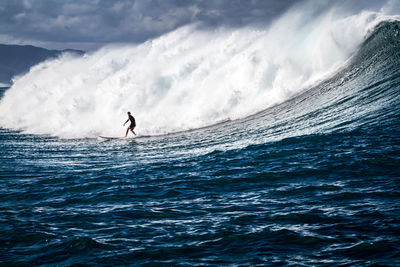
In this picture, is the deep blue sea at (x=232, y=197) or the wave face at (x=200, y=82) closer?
the deep blue sea at (x=232, y=197)

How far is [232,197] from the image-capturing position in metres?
6.84

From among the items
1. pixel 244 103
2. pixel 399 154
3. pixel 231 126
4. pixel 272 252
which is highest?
pixel 244 103

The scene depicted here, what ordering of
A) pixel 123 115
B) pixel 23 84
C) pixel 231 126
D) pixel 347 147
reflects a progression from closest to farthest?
pixel 347 147 < pixel 231 126 < pixel 123 115 < pixel 23 84

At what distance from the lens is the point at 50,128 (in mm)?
24531

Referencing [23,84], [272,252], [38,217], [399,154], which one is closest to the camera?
[272,252]

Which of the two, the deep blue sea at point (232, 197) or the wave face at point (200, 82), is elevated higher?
the wave face at point (200, 82)

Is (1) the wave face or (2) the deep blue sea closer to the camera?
(2) the deep blue sea

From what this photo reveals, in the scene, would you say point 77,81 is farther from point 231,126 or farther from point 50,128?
point 231,126

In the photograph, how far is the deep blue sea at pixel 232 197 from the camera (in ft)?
15.0

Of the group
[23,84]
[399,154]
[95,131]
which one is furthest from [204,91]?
[23,84]

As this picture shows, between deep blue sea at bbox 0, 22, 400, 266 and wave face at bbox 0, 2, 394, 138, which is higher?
wave face at bbox 0, 2, 394, 138

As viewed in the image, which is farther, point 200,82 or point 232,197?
point 200,82

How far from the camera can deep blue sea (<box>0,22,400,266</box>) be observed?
4.57 metres

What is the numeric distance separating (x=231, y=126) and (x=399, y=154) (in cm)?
947
